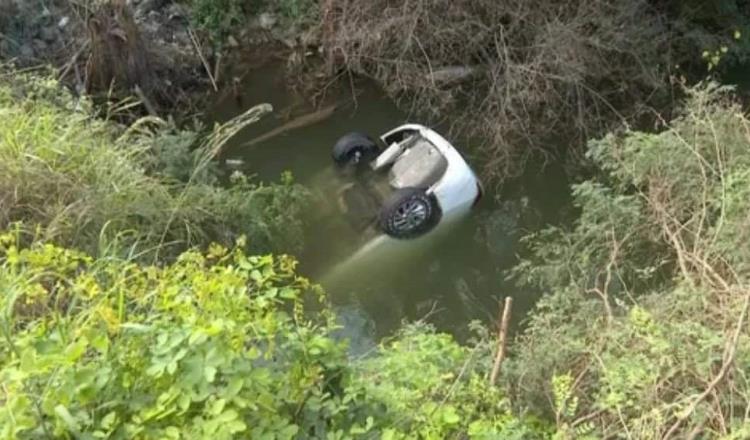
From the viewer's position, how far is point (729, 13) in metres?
8.20

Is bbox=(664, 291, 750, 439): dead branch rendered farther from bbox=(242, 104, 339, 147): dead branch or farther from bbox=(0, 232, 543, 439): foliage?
bbox=(242, 104, 339, 147): dead branch

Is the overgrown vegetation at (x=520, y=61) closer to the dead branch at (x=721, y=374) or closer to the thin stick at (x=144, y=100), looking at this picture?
the thin stick at (x=144, y=100)

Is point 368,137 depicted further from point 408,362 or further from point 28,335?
point 28,335

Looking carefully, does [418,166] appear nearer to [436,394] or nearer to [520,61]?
[520,61]

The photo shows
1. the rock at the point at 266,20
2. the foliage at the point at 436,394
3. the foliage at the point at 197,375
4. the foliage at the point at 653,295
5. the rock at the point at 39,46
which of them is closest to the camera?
the foliage at the point at 197,375

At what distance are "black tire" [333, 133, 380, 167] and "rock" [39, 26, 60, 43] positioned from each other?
2.94m

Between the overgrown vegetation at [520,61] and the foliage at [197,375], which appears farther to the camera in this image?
the overgrown vegetation at [520,61]

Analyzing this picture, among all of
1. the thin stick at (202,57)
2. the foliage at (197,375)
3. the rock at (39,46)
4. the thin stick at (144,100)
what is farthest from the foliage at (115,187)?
the thin stick at (202,57)

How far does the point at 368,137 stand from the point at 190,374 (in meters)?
5.22

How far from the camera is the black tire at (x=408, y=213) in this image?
258 inches

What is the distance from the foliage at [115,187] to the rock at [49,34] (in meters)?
1.76

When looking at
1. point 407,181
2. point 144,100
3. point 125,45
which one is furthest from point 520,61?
point 125,45

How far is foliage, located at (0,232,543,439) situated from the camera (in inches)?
104

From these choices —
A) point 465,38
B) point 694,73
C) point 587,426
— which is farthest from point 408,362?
point 694,73
